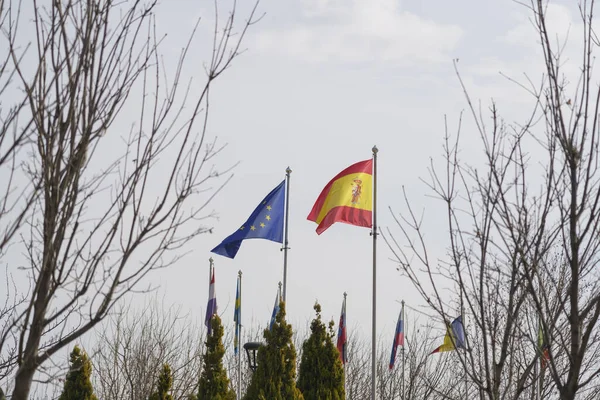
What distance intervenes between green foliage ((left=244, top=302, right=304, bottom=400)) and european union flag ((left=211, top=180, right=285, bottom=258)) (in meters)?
1.49

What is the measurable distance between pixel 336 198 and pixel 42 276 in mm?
11524

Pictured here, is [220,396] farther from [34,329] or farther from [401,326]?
[34,329]

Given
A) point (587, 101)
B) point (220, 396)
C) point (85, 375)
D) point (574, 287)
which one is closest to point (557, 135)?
point (587, 101)

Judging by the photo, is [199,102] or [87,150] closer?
[87,150]

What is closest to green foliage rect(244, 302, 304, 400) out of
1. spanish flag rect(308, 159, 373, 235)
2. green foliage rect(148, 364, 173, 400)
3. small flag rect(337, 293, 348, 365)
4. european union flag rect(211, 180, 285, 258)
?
european union flag rect(211, 180, 285, 258)

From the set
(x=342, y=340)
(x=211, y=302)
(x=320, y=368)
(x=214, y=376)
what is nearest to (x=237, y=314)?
(x=211, y=302)

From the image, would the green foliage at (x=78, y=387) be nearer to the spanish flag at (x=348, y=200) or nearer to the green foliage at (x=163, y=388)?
the green foliage at (x=163, y=388)

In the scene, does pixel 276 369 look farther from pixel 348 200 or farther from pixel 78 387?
pixel 78 387

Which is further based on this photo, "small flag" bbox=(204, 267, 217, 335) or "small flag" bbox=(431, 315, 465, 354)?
"small flag" bbox=(204, 267, 217, 335)

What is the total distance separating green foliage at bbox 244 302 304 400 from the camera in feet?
53.7

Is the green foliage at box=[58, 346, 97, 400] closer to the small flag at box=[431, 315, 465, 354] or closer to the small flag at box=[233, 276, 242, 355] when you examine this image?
the small flag at box=[233, 276, 242, 355]

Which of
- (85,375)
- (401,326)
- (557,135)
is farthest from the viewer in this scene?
(401,326)

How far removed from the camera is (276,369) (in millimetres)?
16609

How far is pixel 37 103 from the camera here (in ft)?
15.3
